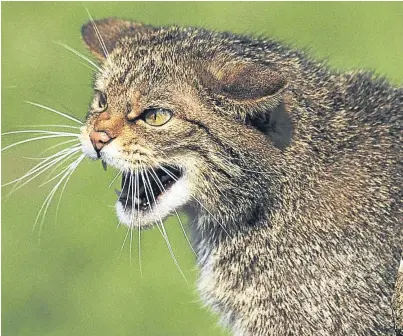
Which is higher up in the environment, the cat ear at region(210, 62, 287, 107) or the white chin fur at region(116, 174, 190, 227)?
the cat ear at region(210, 62, 287, 107)

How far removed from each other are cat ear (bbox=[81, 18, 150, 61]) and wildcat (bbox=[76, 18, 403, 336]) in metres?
0.07

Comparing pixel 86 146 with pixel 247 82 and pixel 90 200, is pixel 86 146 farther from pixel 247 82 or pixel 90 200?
pixel 90 200

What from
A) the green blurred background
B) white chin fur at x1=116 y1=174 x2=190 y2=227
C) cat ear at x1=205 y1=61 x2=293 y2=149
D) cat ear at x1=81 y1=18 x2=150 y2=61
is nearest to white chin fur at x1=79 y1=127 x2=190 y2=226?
white chin fur at x1=116 y1=174 x2=190 y2=227

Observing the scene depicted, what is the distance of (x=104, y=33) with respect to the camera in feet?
23.6

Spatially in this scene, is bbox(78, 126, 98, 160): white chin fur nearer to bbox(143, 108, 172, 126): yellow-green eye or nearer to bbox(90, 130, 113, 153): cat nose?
bbox(90, 130, 113, 153): cat nose

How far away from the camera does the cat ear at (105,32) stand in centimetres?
701

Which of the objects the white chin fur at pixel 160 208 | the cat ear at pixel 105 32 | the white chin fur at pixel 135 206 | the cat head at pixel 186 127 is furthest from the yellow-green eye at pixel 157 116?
the cat ear at pixel 105 32

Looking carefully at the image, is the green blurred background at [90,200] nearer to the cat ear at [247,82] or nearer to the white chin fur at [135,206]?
the white chin fur at [135,206]

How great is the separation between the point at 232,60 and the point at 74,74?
7.16 metres

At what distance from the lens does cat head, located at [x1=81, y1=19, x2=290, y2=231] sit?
20.4ft

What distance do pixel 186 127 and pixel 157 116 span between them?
19cm

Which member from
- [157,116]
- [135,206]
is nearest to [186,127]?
[157,116]

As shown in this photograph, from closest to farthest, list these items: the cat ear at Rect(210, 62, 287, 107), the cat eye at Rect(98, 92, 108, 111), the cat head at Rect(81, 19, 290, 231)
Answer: the cat ear at Rect(210, 62, 287, 107), the cat head at Rect(81, 19, 290, 231), the cat eye at Rect(98, 92, 108, 111)

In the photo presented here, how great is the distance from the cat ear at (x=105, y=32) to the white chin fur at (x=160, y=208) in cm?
104
